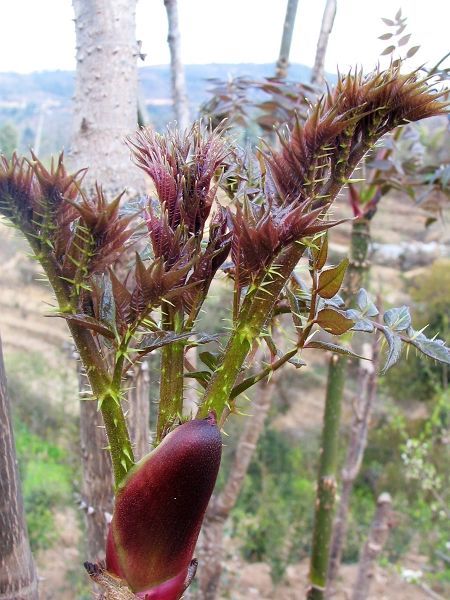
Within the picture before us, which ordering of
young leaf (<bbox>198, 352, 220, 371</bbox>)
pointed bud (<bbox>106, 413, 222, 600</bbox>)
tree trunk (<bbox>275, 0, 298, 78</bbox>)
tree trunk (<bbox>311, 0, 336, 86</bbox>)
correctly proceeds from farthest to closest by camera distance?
1. tree trunk (<bbox>275, 0, 298, 78</bbox>)
2. tree trunk (<bbox>311, 0, 336, 86</bbox>)
3. young leaf (<bbox>198, 352, 220, 371</bbox>)
4. pointed bud (<bbox>106, 413, 222, 600</bbox>)

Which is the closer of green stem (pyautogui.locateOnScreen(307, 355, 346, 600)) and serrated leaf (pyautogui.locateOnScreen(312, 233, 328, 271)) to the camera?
serrated leaf (pyautogui.locateOnScreen(312, 233, 328, 271))

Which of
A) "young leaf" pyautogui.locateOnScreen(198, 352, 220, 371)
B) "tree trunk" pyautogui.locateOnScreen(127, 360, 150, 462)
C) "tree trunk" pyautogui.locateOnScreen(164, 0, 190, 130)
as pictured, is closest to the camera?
"young leaf" pyautogui.locateOnScreen(198, 352, 220, 371)

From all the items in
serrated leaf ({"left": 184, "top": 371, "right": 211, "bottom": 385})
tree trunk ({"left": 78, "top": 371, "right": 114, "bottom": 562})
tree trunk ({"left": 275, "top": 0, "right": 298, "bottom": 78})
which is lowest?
tree trunk ({"left": 78, "top": 371, "right": 114, "bottom": 562})

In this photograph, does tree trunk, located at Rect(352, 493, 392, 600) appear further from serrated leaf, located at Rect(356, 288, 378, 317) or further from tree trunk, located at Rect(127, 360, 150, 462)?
serrated leaf, located at Rect(356, 288, 378, 317)

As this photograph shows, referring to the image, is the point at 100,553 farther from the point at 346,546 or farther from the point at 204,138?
the point at 346,546

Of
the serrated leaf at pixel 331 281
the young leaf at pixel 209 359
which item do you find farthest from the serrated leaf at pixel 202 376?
the serrated leaf at pixel 331 281

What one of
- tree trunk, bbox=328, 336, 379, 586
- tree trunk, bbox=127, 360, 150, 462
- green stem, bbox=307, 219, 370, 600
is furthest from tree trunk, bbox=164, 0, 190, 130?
tree trunk, bbox=328, 336, 379, 586
